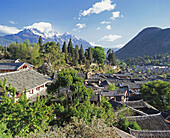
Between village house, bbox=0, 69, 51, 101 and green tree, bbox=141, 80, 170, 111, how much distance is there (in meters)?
21.0

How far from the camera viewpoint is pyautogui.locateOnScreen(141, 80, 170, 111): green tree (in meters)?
21.2

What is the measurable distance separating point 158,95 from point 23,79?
23.8 metres

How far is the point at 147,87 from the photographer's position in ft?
76.9

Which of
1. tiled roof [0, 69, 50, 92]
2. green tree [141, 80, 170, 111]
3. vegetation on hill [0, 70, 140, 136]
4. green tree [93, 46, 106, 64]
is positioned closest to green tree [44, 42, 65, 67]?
green tree [93, 46, 106, 64]

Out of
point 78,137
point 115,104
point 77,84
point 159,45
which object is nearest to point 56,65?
point 115,104

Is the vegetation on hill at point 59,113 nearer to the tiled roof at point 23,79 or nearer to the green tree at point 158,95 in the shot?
the tiled roof at point 23,79

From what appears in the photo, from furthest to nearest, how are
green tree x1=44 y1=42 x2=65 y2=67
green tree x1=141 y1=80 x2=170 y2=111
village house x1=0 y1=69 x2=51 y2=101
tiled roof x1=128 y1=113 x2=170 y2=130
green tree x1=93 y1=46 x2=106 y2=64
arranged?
green tree x1=93 y1=46 x2=106 y2=64 < green tree x1=44 y1=42 x2=65 y2=67 < green tree x1=141 y1=80 x2=170 y2=111 < tiled roof x1=128 y1=113 x2=170 y2=130 < village house x1=0 y1=69 x2=51 y2=101

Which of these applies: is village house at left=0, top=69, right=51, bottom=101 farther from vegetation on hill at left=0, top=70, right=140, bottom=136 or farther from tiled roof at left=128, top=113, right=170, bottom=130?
tiled roof at left=128, top=113, right=170, bottom=130

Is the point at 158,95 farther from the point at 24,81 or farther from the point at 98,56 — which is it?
the point at 98,56

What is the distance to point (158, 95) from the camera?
21.8 metres

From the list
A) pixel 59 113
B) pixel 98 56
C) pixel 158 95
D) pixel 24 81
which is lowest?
pixel 158 95

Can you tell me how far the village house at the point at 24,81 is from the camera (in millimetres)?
9227

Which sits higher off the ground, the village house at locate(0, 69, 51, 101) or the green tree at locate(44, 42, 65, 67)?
the green tree at locate(44, 42, 65, 67)

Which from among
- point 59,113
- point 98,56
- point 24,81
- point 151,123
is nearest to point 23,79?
point 24,81
